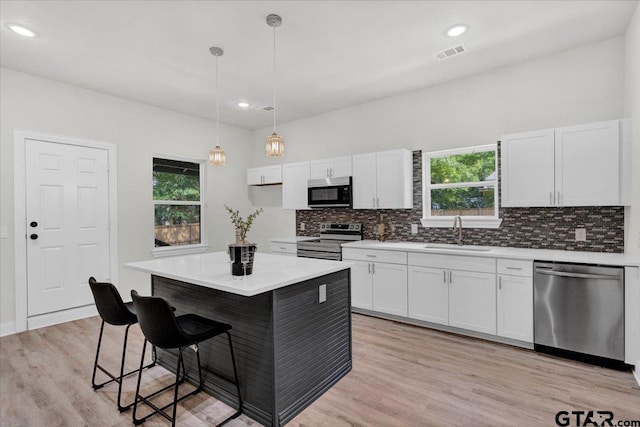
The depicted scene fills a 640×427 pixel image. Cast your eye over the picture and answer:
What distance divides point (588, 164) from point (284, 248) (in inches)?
149

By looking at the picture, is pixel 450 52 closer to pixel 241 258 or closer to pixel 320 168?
pixel 320 168

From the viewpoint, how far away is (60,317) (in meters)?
3.94

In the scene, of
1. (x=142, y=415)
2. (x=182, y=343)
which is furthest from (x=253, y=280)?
(x=142, y=415)

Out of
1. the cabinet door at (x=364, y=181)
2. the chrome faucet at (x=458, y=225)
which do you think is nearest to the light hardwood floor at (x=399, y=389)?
the chrome faucet at (x=458, y=225)

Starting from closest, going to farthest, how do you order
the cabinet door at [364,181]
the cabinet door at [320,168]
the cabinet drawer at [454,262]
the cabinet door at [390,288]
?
the cabinet drawer at [454,262] < the cabinet door at [390,288] < the cabinet door at [364,181] < the cabinet door at [320,168]

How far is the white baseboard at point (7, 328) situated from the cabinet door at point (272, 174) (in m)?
3.71

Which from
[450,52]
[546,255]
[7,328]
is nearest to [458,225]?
[546,255]

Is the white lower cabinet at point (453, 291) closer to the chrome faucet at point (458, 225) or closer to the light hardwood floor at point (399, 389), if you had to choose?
the light hardwood floor at point (399, 389)

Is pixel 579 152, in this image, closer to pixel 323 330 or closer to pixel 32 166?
pixel 323 330

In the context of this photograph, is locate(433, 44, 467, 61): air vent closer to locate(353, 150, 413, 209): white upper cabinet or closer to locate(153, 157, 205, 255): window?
locate(353, 150, 413, 209): white upper cabinet

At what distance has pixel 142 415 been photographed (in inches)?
84.0

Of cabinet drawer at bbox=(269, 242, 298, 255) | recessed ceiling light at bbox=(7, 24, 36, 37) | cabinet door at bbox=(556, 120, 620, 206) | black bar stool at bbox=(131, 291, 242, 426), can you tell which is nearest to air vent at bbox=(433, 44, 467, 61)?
cabinet door at bbox=(556, 120, 620, 206)

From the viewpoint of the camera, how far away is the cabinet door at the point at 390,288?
12.2ft

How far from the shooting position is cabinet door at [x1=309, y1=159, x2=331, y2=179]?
191 inches
